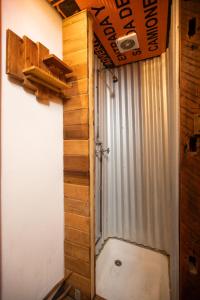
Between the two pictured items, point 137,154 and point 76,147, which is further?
point 137,154

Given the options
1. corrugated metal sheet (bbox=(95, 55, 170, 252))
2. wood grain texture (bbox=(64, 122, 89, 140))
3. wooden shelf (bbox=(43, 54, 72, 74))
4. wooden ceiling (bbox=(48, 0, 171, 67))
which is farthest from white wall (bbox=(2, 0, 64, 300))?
corrugated metal sheet (bbox=(95, 55, 170, 252))

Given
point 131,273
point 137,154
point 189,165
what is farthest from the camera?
point 137,154

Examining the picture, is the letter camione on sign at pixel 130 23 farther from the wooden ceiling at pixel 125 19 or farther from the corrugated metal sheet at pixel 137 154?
the corrugated metal sheet at pixel 137 154

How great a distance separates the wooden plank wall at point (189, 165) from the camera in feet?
2.34

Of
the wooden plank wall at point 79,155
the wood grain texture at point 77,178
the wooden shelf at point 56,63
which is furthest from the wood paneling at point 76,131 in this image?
the wooden shelf at point 56,63

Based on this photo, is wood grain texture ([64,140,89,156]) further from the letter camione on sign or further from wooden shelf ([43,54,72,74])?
the letter camione on sign

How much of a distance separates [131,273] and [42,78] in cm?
189

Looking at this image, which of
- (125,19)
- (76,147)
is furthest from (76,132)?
(125,19)

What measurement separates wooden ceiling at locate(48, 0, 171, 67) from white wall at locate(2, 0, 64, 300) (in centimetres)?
28

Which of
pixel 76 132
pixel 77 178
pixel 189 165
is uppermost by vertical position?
pixel 76 132

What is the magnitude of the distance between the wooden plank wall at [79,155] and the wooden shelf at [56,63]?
0.28 feet

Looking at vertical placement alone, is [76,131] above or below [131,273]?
above

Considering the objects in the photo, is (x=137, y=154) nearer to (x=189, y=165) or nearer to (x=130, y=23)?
(x=189, y=165)

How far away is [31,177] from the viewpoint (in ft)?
3.15
